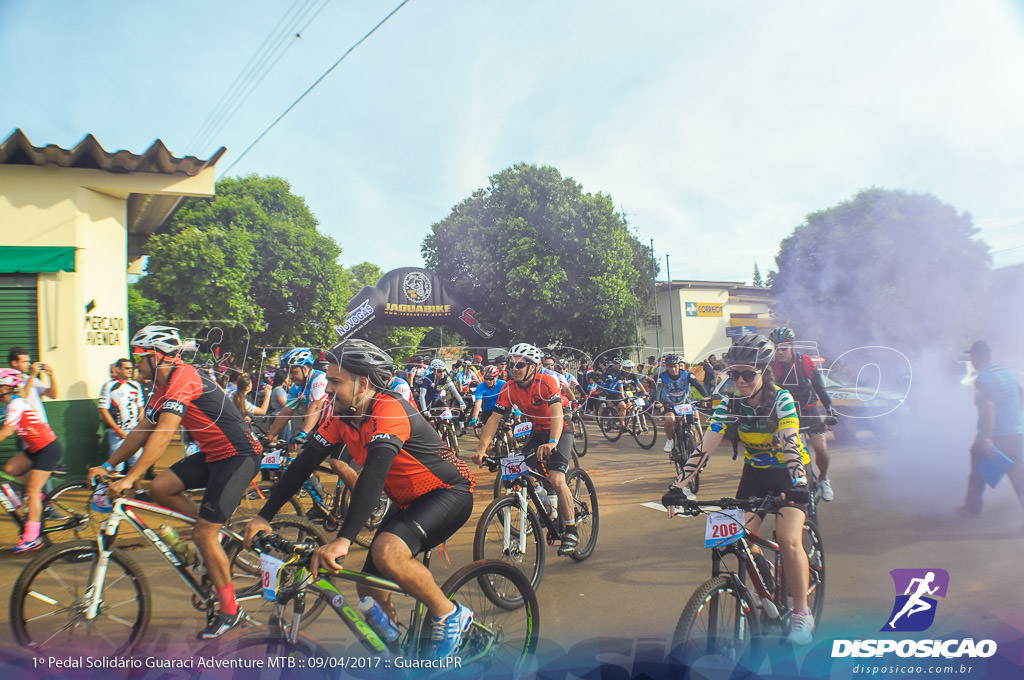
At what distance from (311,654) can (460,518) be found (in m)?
0.97

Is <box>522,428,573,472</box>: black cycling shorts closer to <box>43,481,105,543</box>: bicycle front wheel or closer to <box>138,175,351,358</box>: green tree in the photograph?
<box>43,481,105,543</box>: bicycle front wheel

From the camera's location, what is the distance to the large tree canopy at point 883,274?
7.04 m

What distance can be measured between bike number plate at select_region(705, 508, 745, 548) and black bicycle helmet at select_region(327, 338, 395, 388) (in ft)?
5.99

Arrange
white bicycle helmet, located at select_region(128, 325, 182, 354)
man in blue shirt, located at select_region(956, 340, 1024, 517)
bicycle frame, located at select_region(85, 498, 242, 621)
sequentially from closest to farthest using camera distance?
bicycle frame, located at select_region(85, 498, 242, 621), white bicycle helmet, located at select_region(128, 325, 182, 354), man in blue shirt, located at select_region(956, 340, 1024, 517)

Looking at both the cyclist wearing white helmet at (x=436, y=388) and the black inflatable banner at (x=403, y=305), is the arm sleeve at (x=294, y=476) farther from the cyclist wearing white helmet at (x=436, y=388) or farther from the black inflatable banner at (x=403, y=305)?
the black inflatable banner at (x=403, y=305)

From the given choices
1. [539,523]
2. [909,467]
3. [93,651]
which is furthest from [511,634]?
[909,467]

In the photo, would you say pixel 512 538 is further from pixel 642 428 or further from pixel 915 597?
pixel 642 428

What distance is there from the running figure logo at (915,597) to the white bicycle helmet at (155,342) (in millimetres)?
5051

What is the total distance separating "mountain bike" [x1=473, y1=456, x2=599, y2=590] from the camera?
450cm

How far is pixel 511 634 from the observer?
10.3 feet

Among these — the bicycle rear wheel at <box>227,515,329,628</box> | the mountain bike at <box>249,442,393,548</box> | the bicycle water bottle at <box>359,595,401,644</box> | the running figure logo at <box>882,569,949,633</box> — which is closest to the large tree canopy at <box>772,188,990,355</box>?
the running figure logo at <box>882,569,949,633</box>

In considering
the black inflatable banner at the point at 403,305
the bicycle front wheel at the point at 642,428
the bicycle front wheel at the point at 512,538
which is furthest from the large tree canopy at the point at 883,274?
the black inflatable banner at the point at 403,305

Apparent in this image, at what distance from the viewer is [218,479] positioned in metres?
3.92

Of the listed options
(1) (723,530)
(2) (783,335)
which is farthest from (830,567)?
(1) (723,530)
